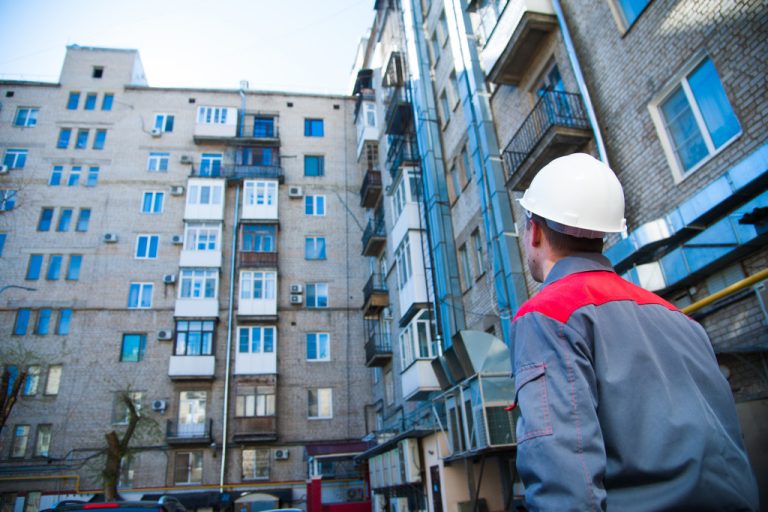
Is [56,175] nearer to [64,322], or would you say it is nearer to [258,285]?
[64,322]

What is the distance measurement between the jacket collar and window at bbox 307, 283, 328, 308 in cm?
3068

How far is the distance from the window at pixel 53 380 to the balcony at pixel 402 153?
19.9 meters

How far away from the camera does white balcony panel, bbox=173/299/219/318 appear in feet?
99.5

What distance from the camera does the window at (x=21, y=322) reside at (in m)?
29.5

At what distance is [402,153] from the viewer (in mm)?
23969

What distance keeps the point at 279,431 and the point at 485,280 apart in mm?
17014

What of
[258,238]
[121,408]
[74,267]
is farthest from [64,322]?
[258,238]

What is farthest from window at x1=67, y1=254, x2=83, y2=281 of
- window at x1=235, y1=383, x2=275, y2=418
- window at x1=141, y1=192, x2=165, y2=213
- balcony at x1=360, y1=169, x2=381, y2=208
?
balcony at x1=360, y1=169, x2=381, y2=208

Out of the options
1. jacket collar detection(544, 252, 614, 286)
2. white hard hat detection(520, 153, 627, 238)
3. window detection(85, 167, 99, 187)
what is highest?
window detection(85, 167, 99, 187)

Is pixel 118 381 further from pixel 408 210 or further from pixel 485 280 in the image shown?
pixel 485 280

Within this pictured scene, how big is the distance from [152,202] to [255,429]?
1491cm

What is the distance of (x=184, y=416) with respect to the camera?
93.7ft

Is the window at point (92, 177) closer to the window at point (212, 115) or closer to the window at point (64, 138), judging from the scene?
the window at point (64, 138)

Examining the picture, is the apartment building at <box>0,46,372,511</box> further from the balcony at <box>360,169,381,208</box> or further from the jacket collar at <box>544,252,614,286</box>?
the jacket collar at <box>544,252,614,286</box>
